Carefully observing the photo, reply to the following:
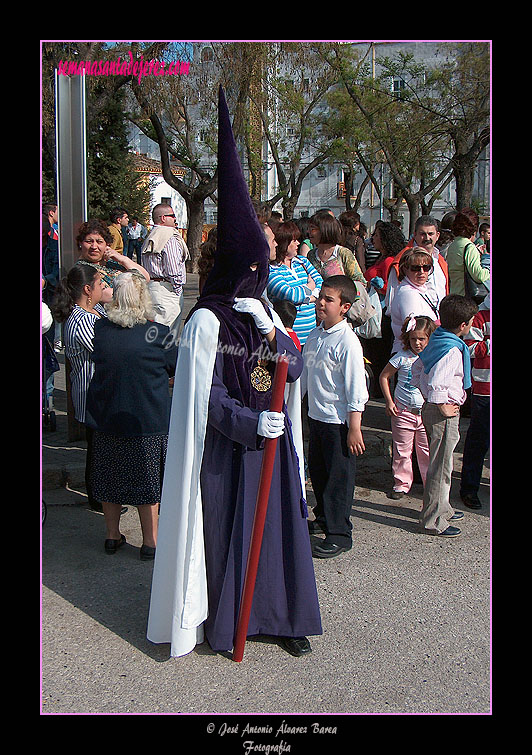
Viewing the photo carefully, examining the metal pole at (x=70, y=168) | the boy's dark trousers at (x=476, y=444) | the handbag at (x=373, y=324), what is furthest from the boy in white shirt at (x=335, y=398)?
the metal pole at (x=70, y=168)

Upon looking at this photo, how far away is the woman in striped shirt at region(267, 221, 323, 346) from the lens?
5.59 metres

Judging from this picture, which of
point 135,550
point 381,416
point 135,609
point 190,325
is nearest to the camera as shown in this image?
point 190,325

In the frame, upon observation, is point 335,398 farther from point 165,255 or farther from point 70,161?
point 165,255

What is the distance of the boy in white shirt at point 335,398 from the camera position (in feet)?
14.5

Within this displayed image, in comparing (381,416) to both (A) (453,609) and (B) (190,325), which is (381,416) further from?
(B) (190,325)

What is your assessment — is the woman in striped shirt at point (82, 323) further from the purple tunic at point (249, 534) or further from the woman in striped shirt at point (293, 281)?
the purple tunic at point (249, 534)

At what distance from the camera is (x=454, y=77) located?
25953 millimetres

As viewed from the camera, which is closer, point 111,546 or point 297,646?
point 297,646

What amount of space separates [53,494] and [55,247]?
3.26 meters

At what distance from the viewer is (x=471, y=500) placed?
5316 millimetres

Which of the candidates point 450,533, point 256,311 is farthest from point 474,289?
point 256,311

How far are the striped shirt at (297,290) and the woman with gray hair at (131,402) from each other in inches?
53.6

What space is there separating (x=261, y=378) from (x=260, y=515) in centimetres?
62

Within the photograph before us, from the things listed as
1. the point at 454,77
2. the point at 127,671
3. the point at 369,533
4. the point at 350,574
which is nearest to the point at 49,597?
the point at 127,671
